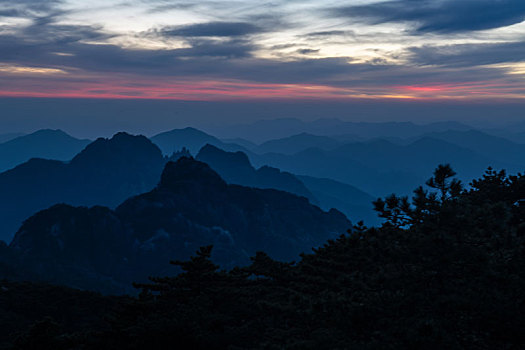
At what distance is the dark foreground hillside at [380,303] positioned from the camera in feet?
48.7

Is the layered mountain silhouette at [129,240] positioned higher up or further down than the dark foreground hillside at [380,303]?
further down

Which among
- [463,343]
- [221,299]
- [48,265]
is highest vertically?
[463,343]

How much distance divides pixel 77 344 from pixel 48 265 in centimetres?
12399

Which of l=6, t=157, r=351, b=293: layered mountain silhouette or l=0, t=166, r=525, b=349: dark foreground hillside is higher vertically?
l=0, t=166, r=525, b=349: dark foreground hillside

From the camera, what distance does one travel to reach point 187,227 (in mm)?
167500

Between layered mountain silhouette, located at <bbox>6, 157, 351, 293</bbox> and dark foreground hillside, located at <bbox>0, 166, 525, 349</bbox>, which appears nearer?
dark foreground hillside, located at <bbox>0, 166, 525, 349</bbox>

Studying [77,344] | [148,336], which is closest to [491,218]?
[148,336]

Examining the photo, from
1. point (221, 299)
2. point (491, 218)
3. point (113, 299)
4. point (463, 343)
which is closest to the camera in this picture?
point (463, 343)

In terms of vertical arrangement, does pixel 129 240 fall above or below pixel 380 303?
below

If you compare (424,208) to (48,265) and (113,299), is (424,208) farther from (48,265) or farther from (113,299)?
(48,265)

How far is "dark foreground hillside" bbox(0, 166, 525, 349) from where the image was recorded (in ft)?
48.7

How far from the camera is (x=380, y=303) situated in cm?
1719

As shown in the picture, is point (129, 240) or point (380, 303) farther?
point (129, 240)

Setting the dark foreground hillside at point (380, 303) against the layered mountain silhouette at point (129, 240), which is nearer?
the dark foreground hillside at point (380, 303)
